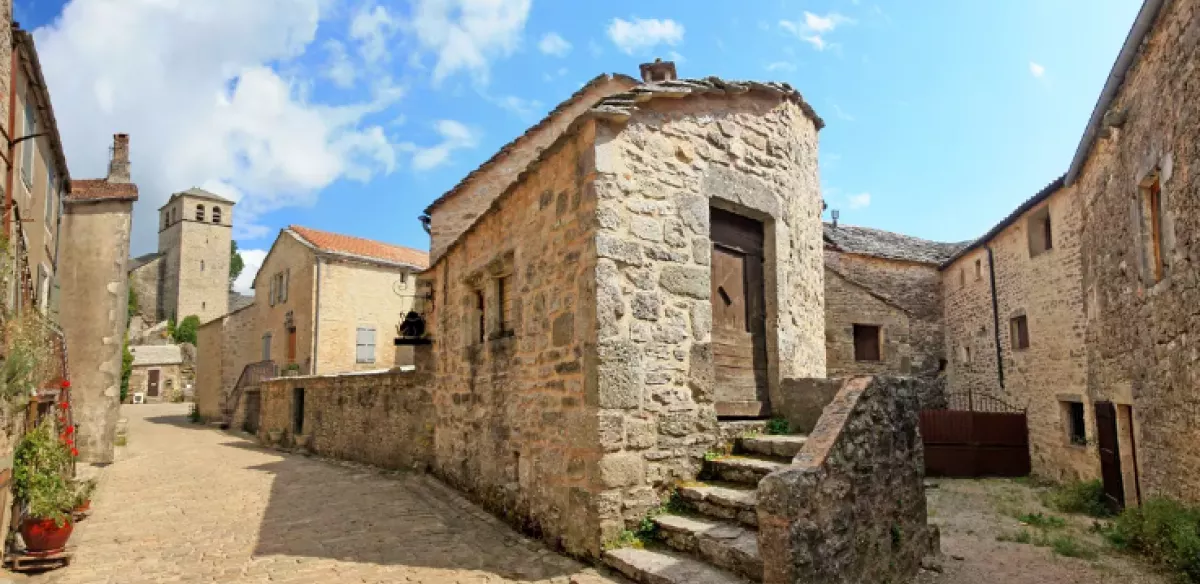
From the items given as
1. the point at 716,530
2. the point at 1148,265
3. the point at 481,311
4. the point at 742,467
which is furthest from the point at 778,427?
the point at 1148,265

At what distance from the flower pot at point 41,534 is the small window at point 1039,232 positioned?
16203mm

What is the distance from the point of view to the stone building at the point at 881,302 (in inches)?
676

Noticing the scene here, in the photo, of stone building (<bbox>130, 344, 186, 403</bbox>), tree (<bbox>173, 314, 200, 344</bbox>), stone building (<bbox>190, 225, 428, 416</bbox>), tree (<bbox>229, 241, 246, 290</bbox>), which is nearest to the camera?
stone building (<bbox>190, 225, 428, 416</bbox>)

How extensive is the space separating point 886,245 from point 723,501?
17165mm

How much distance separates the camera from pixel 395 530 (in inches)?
279

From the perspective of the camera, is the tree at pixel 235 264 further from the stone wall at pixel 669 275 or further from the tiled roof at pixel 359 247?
the stone wall at pixel 669 275

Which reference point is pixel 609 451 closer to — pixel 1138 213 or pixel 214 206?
pixel 1138 213

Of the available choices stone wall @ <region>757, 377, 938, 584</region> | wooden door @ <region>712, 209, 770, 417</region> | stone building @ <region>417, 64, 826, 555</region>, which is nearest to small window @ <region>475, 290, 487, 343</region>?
stone building @ <region>417, 64, 826, 555</region>

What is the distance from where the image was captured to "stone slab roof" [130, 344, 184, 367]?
1423 inches

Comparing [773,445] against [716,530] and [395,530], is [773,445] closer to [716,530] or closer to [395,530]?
[716,530]

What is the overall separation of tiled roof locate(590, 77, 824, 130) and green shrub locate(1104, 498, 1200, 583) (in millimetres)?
5589

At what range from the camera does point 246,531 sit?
7.25 m

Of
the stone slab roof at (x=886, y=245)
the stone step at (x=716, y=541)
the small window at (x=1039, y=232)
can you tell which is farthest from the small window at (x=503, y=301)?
the stone slab roof at (x=886, y=245)

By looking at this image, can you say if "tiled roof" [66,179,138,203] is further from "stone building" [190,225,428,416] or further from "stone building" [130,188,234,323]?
"stone building" [130,188,234,323]
